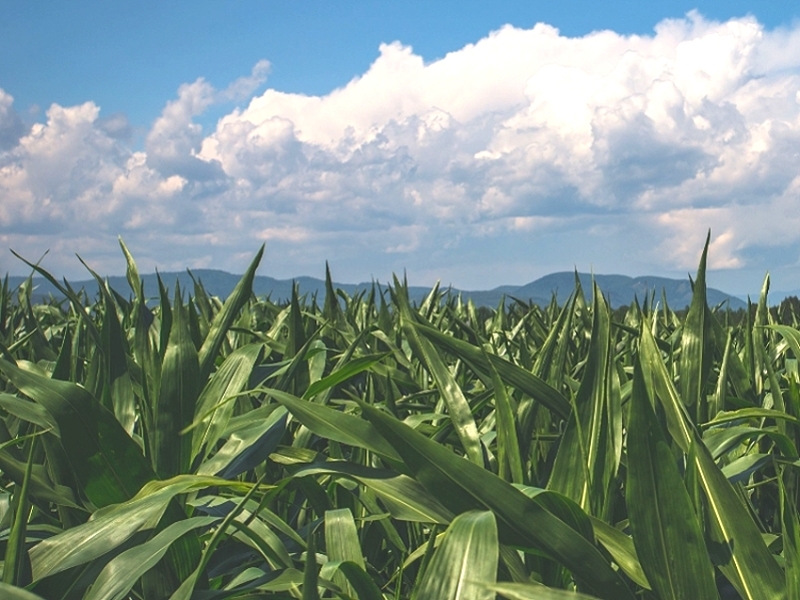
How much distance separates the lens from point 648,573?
802mm

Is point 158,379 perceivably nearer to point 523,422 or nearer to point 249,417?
point 249,417

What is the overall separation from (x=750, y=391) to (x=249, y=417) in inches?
42.9

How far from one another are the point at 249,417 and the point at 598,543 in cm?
63

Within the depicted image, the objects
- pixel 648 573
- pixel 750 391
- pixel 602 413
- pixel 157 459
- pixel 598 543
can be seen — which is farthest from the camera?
pixel 750 391

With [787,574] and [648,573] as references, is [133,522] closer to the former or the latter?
[648,573]

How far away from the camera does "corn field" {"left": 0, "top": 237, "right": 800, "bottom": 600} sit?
0.79 m

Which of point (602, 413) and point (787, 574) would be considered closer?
point (787, 574)

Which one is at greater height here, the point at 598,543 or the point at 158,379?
the point at 158,379

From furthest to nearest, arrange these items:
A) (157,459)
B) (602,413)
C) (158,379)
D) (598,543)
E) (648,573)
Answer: (158,379) → (157,459) → (602,413) → (598,543) → (648,573)

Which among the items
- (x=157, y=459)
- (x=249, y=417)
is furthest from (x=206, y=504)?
(x=249, y=417)

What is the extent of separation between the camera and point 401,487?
0.90 metres

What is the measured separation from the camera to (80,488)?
3.52ft

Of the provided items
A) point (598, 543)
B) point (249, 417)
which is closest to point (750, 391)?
point (598, 543)

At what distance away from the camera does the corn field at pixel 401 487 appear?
0.79 m
